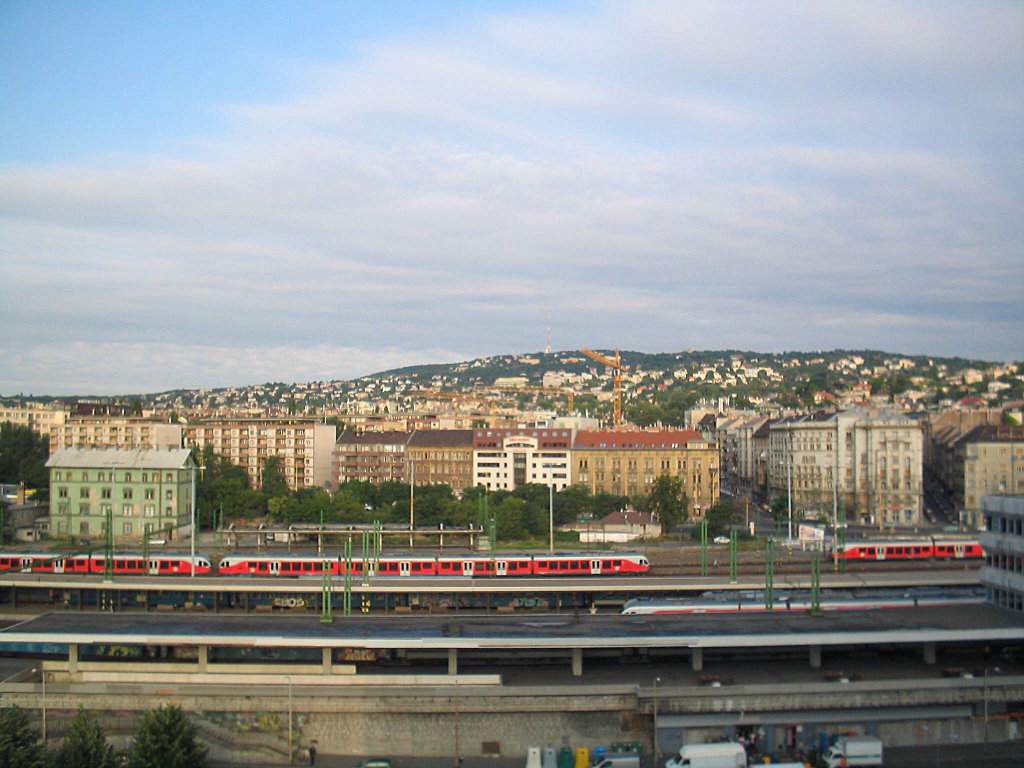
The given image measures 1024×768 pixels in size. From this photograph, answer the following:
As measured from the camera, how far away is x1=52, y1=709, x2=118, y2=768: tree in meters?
18.4

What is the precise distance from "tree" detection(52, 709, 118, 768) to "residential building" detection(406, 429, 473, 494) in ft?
132

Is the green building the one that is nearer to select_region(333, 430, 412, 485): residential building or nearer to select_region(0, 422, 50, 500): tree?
select_region(0, 422, 50, 500): tree

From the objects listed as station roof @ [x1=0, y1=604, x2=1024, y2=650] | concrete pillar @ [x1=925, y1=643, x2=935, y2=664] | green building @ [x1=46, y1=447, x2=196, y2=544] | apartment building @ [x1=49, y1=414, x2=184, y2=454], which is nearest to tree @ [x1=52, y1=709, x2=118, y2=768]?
station roof @ [x1=0, y1=604, x2=1024, y2=650]

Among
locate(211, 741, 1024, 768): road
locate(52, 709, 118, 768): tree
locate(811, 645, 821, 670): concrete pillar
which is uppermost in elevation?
locate(811, 645, 821, 670): concrete pillar

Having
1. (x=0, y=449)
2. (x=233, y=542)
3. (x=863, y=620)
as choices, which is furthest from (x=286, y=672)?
(x=0, y=449)

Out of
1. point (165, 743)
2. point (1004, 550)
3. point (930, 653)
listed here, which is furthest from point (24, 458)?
point (1004, 550)

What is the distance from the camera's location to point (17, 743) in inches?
725

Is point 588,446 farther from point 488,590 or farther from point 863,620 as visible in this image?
point 863,620

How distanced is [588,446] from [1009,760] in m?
39.2

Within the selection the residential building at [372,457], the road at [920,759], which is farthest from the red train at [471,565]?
the residential building at [372,457]

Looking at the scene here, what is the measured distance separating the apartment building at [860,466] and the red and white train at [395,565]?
19.8 m

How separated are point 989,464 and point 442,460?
30.2 metres

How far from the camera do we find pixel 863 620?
24.1m

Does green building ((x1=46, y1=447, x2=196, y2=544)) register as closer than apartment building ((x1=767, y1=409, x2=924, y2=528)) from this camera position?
Yes
